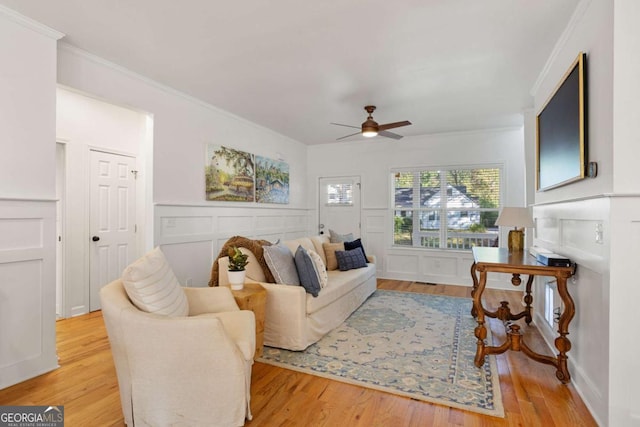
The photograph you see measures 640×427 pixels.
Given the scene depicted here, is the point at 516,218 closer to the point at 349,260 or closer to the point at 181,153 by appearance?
the point at 349,260

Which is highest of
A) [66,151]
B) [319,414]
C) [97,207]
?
[66,151]

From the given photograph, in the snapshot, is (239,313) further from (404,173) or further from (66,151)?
(404,173)

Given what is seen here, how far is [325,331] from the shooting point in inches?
123

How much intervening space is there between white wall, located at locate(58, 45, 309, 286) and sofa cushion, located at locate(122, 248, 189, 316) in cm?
180

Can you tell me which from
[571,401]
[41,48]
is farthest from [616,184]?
[41,48]

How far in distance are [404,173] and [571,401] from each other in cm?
436

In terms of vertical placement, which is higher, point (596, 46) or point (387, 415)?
point (596, 46)

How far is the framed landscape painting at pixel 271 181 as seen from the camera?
5258 millimetres

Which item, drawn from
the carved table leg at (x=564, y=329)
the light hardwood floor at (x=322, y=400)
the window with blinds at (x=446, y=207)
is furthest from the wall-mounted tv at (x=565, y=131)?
the window with blinds at (x=446, y=207)

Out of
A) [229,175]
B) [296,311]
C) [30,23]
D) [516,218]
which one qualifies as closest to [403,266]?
[516,218]

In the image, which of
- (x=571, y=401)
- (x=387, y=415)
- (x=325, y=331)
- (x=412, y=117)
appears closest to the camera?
(x=387, y=415)

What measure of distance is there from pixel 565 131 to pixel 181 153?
12.6 feet

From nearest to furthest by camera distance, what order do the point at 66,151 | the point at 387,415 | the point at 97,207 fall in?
the point at 387,415 → the point at 66,151 → the point at 97,207

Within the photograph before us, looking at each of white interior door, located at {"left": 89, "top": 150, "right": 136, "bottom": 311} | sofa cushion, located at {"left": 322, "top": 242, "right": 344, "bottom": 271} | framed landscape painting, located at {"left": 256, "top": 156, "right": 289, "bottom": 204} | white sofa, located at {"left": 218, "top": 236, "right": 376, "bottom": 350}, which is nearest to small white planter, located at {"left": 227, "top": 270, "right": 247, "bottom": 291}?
white sofa, located at {"left": 218, "top": 236, "right": 376, "bottom": 350}
